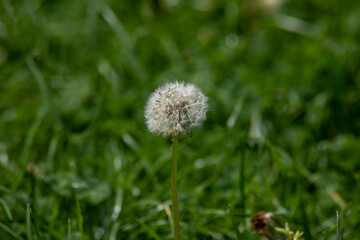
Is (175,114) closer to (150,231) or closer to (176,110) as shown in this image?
(176,110)

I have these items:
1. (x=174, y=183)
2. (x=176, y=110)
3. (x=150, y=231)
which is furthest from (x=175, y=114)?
(x=150, y=231)

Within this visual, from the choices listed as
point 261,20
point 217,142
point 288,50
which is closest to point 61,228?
point 217,142

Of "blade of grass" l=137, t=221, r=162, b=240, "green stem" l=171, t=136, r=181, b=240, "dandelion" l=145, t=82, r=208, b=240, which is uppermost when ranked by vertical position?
"dandelion" l=145, t=82, r=208, b=240

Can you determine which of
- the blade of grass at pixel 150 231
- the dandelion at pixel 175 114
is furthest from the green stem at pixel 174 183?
the blade of grass at pixel 150 231

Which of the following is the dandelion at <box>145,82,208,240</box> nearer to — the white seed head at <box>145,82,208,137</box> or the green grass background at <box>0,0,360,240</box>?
the white seed head at <box>145,82,208,137</box>

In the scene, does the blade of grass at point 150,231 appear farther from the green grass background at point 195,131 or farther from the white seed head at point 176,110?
the white seed head at point 176,110

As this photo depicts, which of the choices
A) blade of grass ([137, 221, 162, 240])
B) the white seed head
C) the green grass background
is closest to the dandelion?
the white seed head
